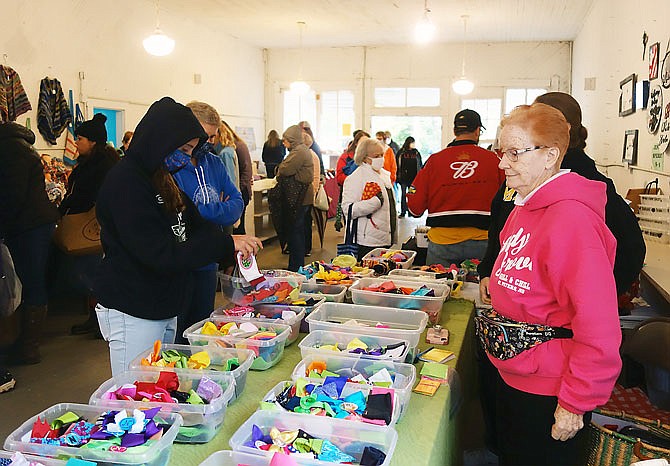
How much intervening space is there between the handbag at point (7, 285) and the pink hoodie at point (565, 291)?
9.11ft

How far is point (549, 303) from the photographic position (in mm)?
1574

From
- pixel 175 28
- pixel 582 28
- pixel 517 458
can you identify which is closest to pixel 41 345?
pixel 517 458

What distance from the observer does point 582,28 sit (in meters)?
9.62

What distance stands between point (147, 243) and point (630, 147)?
4306 mm

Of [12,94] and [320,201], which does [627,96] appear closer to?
[320,201]

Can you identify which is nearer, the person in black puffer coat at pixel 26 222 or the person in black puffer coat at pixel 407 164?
the person in black puffer coat at pixel 26 222

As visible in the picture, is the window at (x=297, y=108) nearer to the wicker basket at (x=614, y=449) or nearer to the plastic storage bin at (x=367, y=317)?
the plastic storage bin at (x=367, y=317)

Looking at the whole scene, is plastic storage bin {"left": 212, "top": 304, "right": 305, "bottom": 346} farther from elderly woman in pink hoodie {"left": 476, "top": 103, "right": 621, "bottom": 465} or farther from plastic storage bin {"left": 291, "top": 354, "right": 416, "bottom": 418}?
elderly woman in pink hoodie {"left": 476, "top": 103, "right": 621, "bottom": 465}

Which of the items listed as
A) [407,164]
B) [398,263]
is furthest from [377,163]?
[407,164]

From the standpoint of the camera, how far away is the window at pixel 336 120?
12.6 m

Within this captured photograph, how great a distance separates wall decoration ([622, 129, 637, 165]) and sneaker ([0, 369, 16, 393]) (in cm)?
462

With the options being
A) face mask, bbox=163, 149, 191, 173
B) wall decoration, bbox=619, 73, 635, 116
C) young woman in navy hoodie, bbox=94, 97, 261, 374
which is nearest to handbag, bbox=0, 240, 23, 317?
young woman in navy hoodie, bbox=94, 97, 261, 374

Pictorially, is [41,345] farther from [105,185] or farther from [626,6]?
[626,6]

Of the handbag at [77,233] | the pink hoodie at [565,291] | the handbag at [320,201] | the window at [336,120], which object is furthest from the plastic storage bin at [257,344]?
the window at [336,120]
